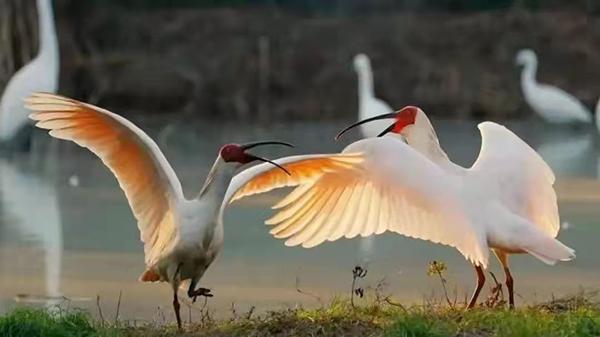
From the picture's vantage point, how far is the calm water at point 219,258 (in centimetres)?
592

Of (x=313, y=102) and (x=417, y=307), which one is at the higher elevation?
(x=313, y=102)

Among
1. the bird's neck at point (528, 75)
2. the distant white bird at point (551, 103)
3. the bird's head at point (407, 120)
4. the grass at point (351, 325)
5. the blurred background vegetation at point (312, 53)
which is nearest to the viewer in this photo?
the grass at point (351, 325)

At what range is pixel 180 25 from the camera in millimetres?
18516

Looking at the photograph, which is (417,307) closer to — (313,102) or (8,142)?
(8,142)

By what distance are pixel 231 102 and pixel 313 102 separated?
40.7 inches

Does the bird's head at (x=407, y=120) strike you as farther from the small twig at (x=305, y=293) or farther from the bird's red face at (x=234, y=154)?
the bird's red face at (x=234, y=154)

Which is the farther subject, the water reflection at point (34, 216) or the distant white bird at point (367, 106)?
the distant white bird at point (367, 106)

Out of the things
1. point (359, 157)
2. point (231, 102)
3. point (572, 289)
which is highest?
point (231, 102)

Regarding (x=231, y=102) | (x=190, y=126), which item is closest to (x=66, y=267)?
(x=190, y=126)

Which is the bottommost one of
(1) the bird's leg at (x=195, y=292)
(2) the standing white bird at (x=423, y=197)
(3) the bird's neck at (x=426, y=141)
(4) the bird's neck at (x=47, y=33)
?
(1) the bird's leg at (x=195, y=292)

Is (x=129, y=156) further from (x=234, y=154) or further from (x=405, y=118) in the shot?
(x=405, y=118)

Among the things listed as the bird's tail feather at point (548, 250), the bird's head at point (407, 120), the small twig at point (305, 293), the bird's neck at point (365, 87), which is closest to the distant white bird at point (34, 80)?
the bird's neck at point (365, 87)

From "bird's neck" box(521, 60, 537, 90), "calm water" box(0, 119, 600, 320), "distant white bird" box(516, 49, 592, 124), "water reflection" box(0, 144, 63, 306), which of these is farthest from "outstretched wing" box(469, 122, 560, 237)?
"bird's neck" box(521, 60, 537, 90)

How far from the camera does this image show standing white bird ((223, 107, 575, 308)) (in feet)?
15.4
